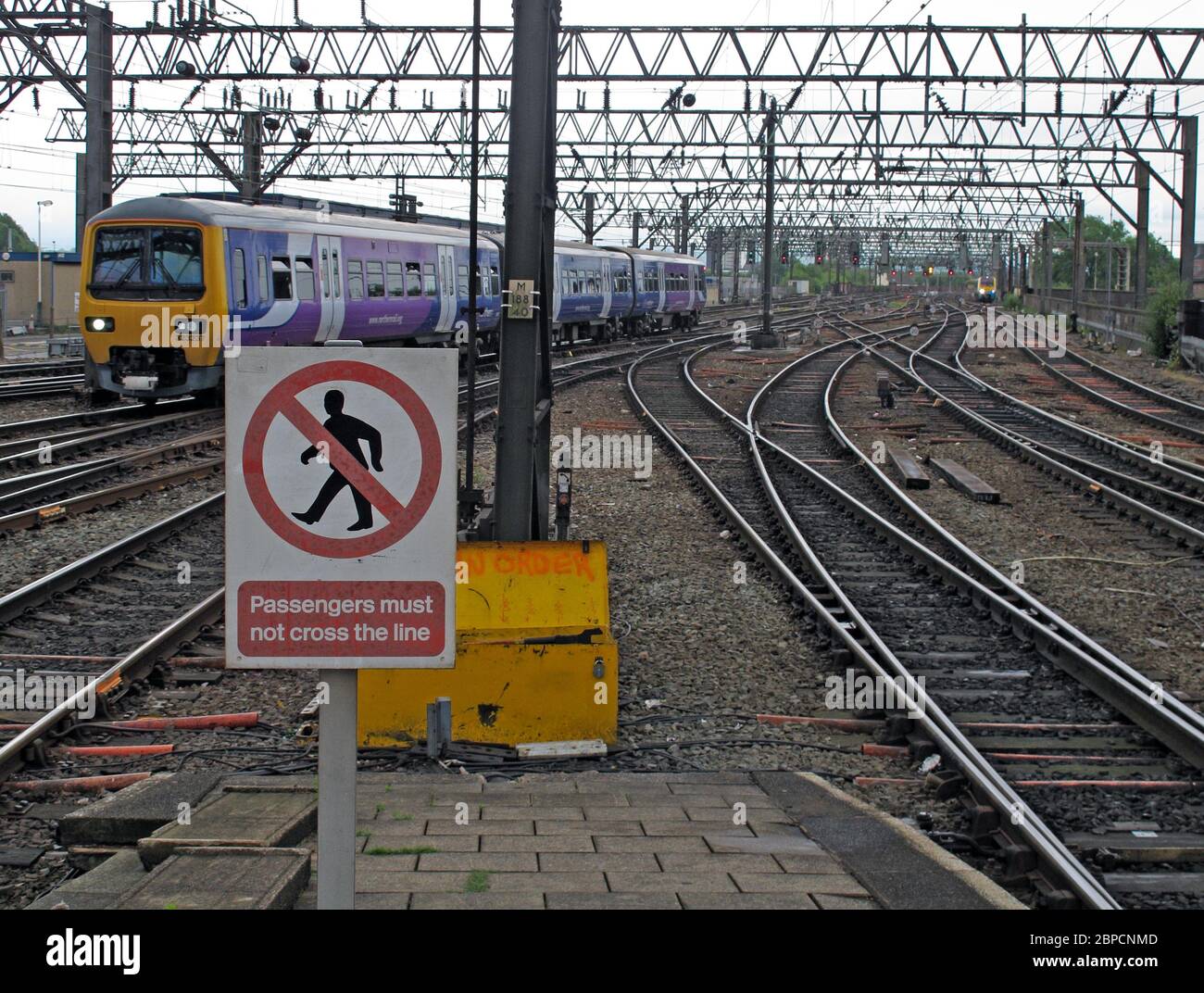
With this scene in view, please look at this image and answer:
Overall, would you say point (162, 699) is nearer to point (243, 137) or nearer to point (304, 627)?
point (304, 627)

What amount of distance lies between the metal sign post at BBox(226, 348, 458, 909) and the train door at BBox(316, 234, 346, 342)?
781 inches

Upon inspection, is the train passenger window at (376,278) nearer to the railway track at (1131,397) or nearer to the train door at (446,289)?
the train door at (446,289)

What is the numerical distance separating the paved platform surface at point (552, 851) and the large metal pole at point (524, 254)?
276 centimetres

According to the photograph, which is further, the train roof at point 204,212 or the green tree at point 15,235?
the green tree at point 15,235

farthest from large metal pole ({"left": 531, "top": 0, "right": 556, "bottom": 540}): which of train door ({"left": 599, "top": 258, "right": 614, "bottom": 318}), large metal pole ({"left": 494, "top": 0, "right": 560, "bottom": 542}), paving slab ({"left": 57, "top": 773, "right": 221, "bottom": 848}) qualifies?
train door ({"left": 599, "top": 258, "right": 614, "bottom": 318})

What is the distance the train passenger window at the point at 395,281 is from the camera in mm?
25031

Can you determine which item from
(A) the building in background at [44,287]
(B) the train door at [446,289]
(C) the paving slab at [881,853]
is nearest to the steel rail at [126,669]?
(C) the paving slab at [881,853]

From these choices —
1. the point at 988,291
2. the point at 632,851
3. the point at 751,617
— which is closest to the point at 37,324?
the point at 751,617

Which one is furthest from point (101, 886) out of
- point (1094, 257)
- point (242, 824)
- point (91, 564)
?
point (1094, 257)

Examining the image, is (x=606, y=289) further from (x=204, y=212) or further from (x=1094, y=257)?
(x=1094, y=257)

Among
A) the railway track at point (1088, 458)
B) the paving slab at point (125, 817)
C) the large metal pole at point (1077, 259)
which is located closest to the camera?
the paving slab at point (125, 817)

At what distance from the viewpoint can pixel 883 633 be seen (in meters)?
8.86
